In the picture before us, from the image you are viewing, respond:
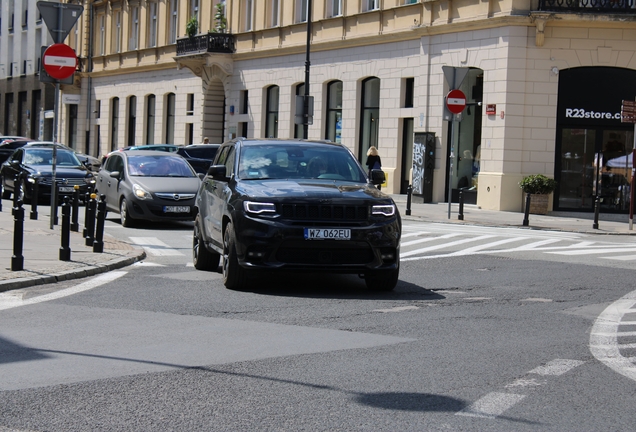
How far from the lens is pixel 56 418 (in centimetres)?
572

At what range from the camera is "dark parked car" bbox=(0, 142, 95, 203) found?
27.1 meters

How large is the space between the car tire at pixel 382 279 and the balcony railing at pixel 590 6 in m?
19.2

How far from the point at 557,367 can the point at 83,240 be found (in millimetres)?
11041

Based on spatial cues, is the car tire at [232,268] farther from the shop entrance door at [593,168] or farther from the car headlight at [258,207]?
the shop entrance door at [593,168]

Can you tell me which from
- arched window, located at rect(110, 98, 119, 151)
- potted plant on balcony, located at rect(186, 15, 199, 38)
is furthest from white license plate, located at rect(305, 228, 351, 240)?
arched window, located at rect(110, 98, 119, 151)

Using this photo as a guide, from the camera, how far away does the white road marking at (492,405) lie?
5926 millimetres

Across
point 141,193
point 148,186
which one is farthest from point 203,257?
point 148,186

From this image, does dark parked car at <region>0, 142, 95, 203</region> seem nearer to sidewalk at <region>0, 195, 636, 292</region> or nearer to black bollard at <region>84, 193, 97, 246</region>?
sidewalk at <region>0, 195, 636, 292</region>

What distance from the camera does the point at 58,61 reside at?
16.8 metres

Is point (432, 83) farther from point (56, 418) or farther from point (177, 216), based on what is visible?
point (56, 418)

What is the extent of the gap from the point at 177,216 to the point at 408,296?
1032 cm

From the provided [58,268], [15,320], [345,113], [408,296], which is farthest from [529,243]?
[345,113]

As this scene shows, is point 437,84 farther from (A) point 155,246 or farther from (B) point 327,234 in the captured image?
(B) point 327,234

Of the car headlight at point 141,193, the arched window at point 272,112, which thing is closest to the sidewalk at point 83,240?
the car headlight at point 141,193
